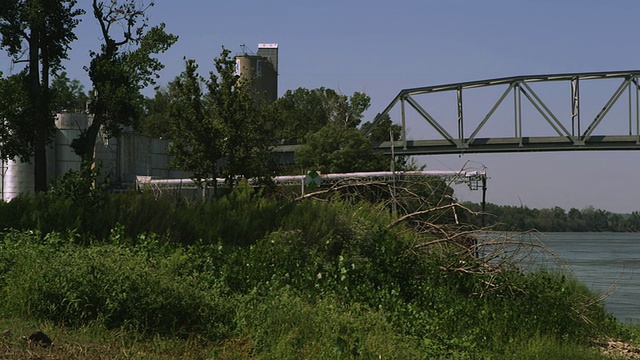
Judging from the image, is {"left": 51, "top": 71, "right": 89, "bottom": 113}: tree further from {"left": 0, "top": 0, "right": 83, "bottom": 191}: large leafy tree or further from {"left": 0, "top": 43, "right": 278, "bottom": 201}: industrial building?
{"left": 0, "top": 0, "right": 83, "bottom": 191}: large leafy tree

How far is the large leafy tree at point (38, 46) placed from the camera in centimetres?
3778

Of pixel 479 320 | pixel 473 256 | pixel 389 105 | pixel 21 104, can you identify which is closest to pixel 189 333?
pixel 479 320

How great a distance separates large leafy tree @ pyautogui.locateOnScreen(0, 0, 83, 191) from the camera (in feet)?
124

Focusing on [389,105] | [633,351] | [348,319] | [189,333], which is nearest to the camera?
[189,333]

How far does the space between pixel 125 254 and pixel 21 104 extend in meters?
27.2

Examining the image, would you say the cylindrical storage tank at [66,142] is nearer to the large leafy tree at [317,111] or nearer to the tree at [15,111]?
the tree at [15,111]

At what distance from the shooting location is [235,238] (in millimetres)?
17719

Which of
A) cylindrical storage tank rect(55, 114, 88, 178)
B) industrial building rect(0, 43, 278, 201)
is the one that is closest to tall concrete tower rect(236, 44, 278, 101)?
industrial building rect(0, 43, 278, 201)

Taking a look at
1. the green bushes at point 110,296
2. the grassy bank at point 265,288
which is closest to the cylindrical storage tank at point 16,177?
the grassy bank at point 265,288

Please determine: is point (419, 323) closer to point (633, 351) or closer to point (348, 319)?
point (348, 319)

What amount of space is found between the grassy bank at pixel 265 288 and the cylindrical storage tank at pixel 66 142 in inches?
1680

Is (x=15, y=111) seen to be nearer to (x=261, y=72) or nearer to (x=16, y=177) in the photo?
(x=16, y=177)

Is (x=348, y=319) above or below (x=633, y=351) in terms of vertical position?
above

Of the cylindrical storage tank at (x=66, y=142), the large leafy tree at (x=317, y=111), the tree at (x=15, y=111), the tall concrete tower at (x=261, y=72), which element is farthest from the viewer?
the tall concrete tower at (x=261, y=72)
